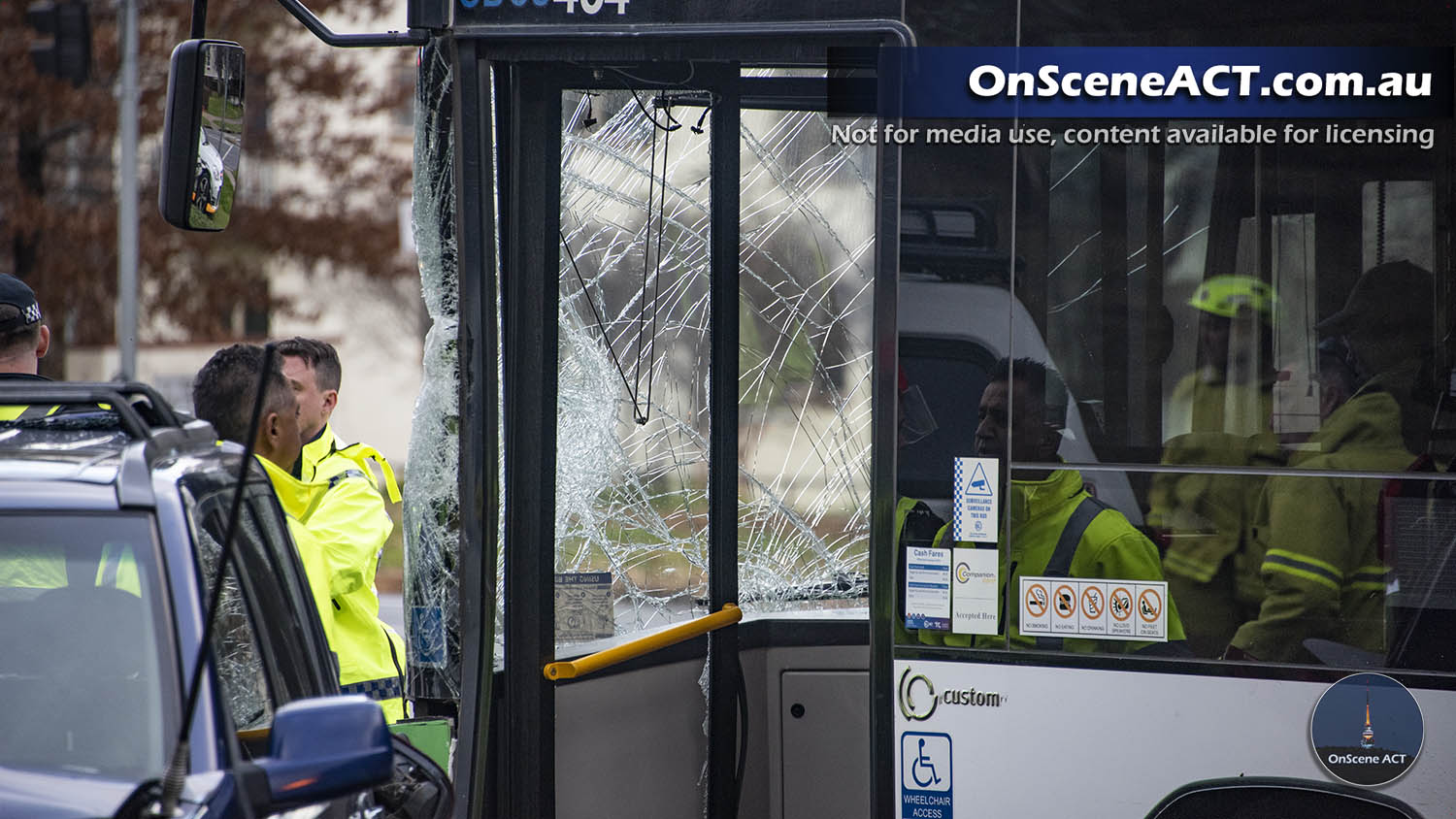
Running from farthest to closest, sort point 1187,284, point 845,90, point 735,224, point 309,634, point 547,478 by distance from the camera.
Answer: point 735,224, point 547,478, point 845,90, point 1187,284, point 309,634

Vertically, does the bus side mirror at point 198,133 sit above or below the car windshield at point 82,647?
above

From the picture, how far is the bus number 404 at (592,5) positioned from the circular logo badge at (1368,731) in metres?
2.17

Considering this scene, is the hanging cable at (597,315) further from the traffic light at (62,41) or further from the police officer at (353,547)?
the traffic light at (62,41)

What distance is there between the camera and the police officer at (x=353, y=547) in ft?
13.6

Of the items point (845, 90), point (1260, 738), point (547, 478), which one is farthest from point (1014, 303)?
point (547, 478)

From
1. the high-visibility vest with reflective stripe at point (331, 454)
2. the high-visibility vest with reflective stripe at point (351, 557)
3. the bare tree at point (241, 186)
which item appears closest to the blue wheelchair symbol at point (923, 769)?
the high-visibility vest with reflective stripe at point (351, 557)

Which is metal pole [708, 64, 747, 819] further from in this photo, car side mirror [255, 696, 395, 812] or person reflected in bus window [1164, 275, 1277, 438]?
car side mirror [255, 696, 395, 812]

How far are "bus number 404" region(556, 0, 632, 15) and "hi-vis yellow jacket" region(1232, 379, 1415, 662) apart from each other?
1.80 metres

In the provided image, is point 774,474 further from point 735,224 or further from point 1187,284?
point 1187,284

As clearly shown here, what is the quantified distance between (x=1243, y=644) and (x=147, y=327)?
15198 mm

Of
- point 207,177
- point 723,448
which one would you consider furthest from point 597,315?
point 207,177

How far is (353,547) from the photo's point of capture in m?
4.12

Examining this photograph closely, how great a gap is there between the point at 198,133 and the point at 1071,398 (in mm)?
2112

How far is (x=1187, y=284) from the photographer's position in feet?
10.4
